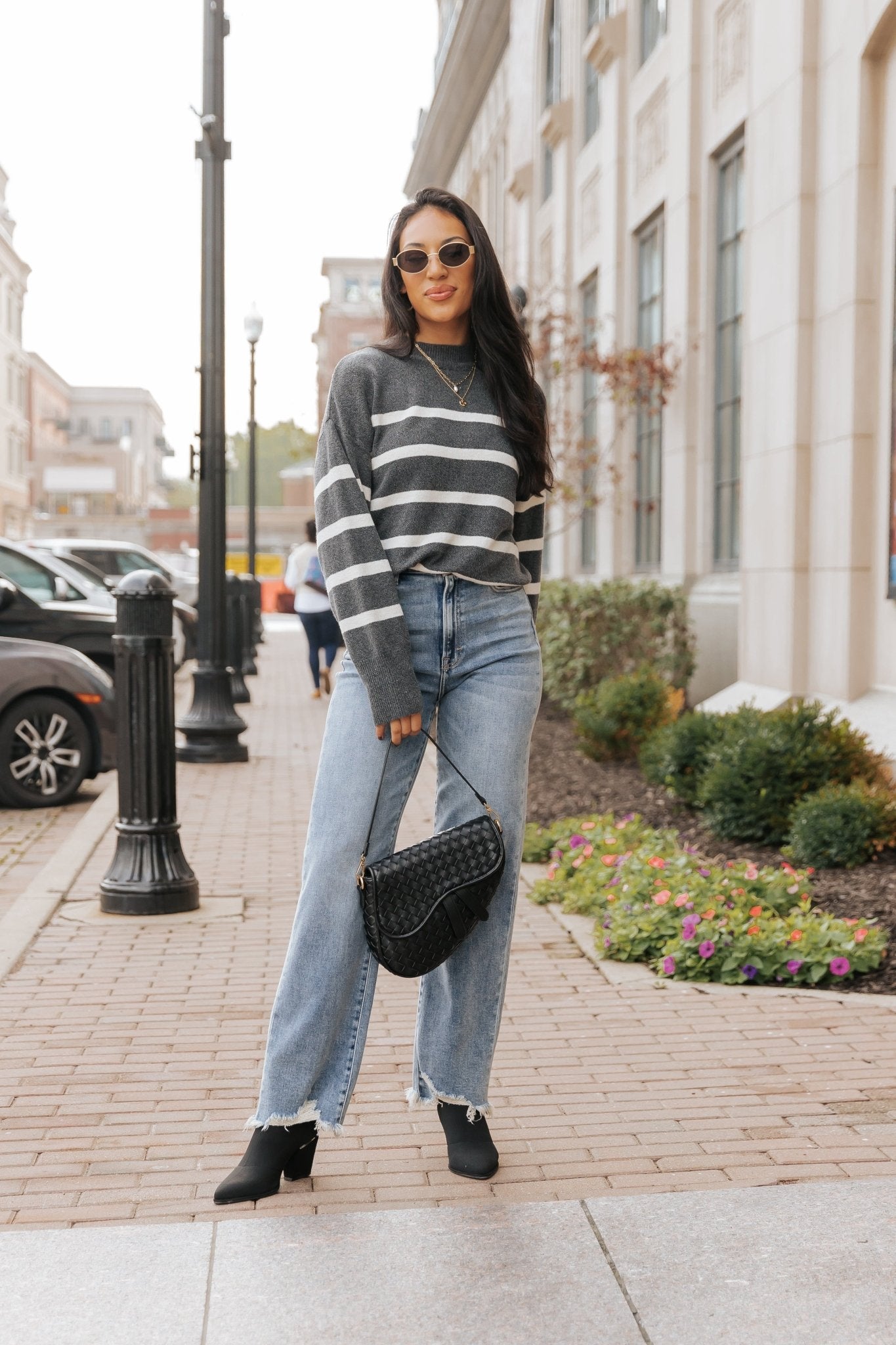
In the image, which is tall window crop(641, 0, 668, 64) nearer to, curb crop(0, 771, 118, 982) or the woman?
curb crop(0, 771, 118, 982)

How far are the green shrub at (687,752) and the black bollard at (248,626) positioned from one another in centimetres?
1035

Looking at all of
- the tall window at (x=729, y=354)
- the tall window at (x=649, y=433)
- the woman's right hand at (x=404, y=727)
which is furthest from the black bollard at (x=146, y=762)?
the tall window at (x=649, y=433)

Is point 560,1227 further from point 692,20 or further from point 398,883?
point 692,20

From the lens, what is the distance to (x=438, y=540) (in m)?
3.16

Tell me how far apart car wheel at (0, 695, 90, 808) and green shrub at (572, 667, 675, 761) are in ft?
10.8

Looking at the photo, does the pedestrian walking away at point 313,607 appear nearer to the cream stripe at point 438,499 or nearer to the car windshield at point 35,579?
the car windshield at point 35,579

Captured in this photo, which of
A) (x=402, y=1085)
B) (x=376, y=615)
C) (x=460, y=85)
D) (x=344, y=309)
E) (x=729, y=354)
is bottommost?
(x=402, y=1085)

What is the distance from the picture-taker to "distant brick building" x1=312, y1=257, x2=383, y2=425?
7956cm

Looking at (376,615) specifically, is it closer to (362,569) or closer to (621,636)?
(362,569)

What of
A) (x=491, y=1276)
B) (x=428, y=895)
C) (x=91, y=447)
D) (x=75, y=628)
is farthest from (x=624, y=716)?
(x=91, y=447)

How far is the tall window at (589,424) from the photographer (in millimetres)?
16203

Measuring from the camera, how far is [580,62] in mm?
17875

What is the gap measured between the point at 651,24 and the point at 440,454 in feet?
42.6

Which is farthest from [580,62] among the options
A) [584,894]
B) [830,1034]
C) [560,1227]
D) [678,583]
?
[560,1227]
